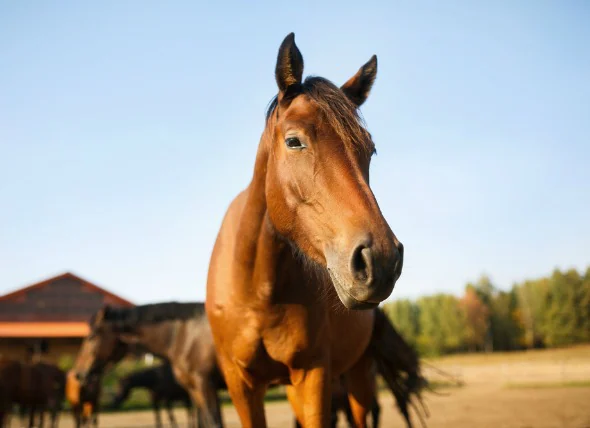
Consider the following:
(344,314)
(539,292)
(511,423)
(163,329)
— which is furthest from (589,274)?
(344,314)

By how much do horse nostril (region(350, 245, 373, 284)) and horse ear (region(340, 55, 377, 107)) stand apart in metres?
1.43

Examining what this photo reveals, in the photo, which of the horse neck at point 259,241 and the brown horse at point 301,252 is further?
the horse neck at point 259,241

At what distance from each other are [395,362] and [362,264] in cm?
452

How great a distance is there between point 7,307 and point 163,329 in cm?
2301

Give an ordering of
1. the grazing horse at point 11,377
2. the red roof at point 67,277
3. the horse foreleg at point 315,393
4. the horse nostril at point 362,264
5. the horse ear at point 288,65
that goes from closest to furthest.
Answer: the horse nostril at point 362,264 < the horse ear at point 288,65 < the horse foreleg at point 315,393 < the grazing horse at point 11,377 < the red roof at point 67,277

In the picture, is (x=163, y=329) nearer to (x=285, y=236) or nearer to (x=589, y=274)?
(x=285, y=236)

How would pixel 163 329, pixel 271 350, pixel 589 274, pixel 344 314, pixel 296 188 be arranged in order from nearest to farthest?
pixel 296 188 → pixel 271 350 → pixel 344 314 → pixel 163 329 → pixel 589 274

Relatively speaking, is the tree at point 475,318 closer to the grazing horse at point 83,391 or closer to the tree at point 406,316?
the tree at point 406,316

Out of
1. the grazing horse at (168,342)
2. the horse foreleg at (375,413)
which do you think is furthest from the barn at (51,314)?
the horse foreleg at (375,413)

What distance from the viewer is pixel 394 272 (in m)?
1.92

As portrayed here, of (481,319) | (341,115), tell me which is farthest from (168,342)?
(481,319)

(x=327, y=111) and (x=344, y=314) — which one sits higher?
(x=327, y=111)

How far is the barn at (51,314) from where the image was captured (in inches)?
988

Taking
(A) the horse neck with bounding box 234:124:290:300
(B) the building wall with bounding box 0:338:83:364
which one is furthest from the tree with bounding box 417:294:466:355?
(A) the horse neck with bounding box 234:124:290:300
